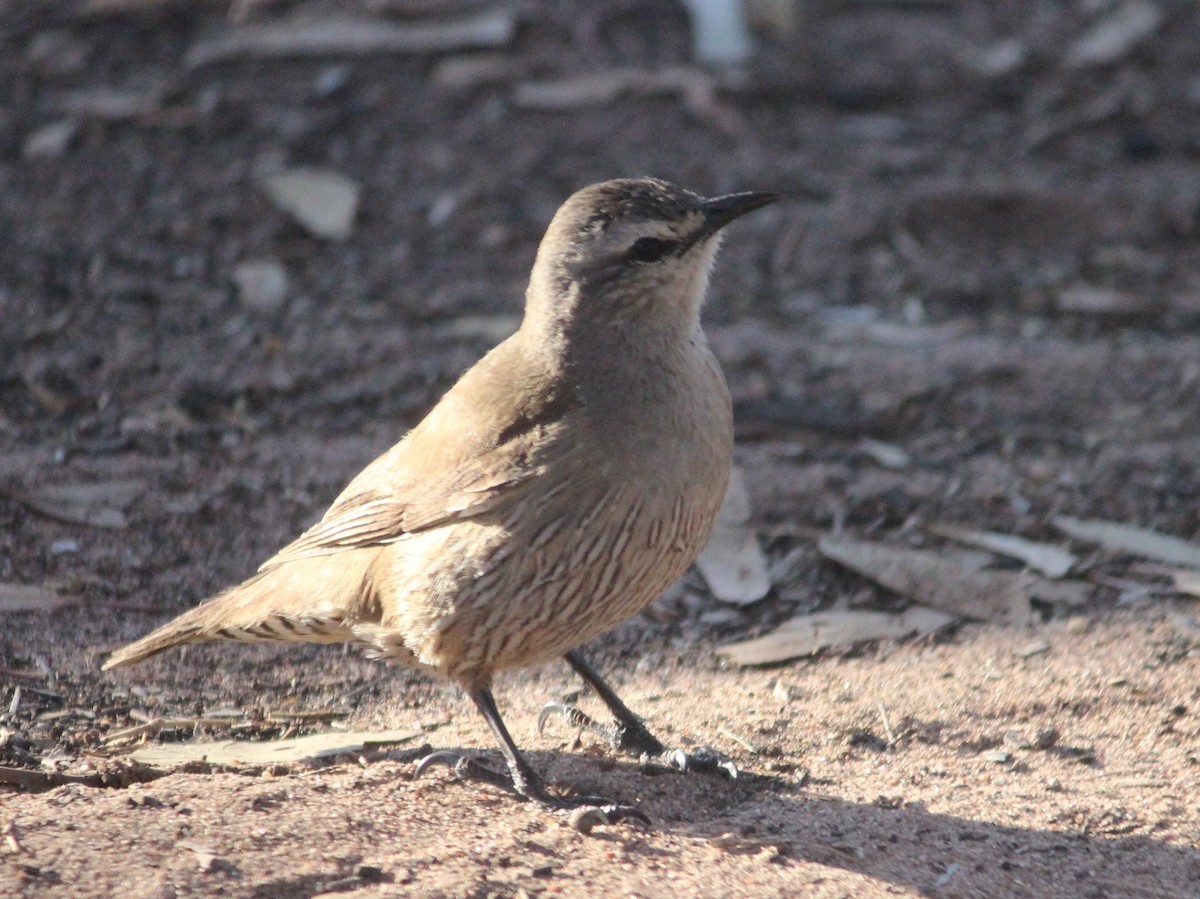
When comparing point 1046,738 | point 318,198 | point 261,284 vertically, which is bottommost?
point 1046,738

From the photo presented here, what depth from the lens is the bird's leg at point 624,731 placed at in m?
4.79

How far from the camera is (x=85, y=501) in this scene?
6.23m

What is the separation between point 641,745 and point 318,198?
16.2 ft

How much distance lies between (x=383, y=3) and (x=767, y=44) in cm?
260

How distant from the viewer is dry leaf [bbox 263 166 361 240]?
872 cm

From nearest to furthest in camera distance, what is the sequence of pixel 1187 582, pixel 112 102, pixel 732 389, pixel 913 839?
pixel 913 839 → pixel 1187 582 → pixel 732 389 → pixel 112 102

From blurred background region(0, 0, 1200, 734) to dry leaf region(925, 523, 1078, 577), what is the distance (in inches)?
5.9

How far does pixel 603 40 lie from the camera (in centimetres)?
1016

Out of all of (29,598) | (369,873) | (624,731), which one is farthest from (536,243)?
(369,873)

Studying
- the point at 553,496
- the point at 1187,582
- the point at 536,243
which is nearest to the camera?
the point at 553,496

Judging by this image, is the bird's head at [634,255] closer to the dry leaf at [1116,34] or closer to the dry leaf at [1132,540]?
the dry leaf at [1132,540]

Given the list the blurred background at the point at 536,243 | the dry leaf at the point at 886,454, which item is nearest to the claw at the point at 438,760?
the blurred background at the point at 536,243

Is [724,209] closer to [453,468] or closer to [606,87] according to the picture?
[453,468]

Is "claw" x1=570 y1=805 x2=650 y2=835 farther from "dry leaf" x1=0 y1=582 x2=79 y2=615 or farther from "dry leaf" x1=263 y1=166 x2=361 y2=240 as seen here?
"dry leaf" x1=263 y1=166 x2=361 y2=240
